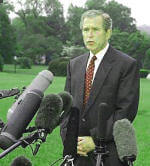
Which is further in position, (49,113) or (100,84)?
(100,84)

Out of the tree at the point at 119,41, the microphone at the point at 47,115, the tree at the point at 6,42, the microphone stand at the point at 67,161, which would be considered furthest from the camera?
the tree at the point at 119,41

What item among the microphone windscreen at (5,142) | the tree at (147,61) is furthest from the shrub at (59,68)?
the microphone windscreen at (5,142)

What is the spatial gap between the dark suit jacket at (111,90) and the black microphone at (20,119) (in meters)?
1.36

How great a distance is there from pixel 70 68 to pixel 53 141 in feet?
23.8

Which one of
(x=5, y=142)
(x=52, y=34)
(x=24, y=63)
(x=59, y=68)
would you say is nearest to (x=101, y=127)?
(x=5, y=142)

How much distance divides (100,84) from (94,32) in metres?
0.51

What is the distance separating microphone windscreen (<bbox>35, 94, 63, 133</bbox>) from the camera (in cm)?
231

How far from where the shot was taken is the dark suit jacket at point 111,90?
3693 mm

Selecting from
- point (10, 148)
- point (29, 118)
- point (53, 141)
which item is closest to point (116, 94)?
point (29, 118)

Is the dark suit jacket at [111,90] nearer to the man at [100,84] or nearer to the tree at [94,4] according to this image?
the man at [100,84]

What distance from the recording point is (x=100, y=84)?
384 centimetres

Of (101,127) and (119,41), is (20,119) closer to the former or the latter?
(101,127)

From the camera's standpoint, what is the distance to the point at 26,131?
2.33 meters

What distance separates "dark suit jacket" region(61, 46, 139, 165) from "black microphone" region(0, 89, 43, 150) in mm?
1356
